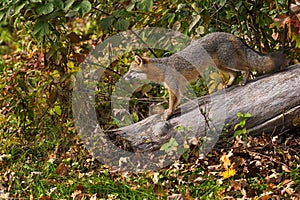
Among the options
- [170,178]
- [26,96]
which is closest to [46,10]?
[26,96]

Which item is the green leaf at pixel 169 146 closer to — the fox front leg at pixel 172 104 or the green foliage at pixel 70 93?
the green foliage at pixel 70 93

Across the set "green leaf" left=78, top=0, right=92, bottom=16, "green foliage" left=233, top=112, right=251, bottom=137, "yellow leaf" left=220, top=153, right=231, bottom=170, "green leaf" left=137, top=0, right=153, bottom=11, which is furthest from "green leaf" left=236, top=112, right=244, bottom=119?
"green leaf" left=78, top=0, right=92, bottom=16

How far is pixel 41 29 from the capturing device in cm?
410

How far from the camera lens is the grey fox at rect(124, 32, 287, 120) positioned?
4332 mm

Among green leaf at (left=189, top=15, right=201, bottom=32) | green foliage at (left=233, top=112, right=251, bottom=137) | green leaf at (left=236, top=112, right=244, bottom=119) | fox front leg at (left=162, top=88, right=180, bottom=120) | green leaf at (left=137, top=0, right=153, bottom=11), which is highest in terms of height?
green leaf at (left=137, top=0, right=153, bottom=11)

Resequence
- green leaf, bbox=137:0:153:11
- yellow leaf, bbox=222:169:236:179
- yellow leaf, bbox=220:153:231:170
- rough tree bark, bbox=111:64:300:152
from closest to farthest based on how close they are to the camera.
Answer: yellow leaf, bbox=222:169:236:179
yellow leaf, bbox=220:153:231:170
green leaf, bbox=137:0:153:11
rough tree bark, bbox=111:64:300:152

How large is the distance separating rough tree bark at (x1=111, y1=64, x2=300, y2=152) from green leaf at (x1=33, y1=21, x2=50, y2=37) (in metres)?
1.00

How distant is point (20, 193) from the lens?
3973mm

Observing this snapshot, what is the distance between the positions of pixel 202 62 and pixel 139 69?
53 centimetres

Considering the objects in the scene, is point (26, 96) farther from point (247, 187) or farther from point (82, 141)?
point (247, 187)

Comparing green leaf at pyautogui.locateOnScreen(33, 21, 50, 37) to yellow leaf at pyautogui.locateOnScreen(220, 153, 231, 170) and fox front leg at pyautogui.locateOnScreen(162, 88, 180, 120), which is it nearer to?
fox front leg at pyautogui.locateOnScreen(162, 88, 180, 120)

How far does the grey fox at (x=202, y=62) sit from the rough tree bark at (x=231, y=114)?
0.34 ft

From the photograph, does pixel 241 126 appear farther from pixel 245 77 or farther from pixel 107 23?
pixel 107 23

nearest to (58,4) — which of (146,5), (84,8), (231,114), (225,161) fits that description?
(84,8)
